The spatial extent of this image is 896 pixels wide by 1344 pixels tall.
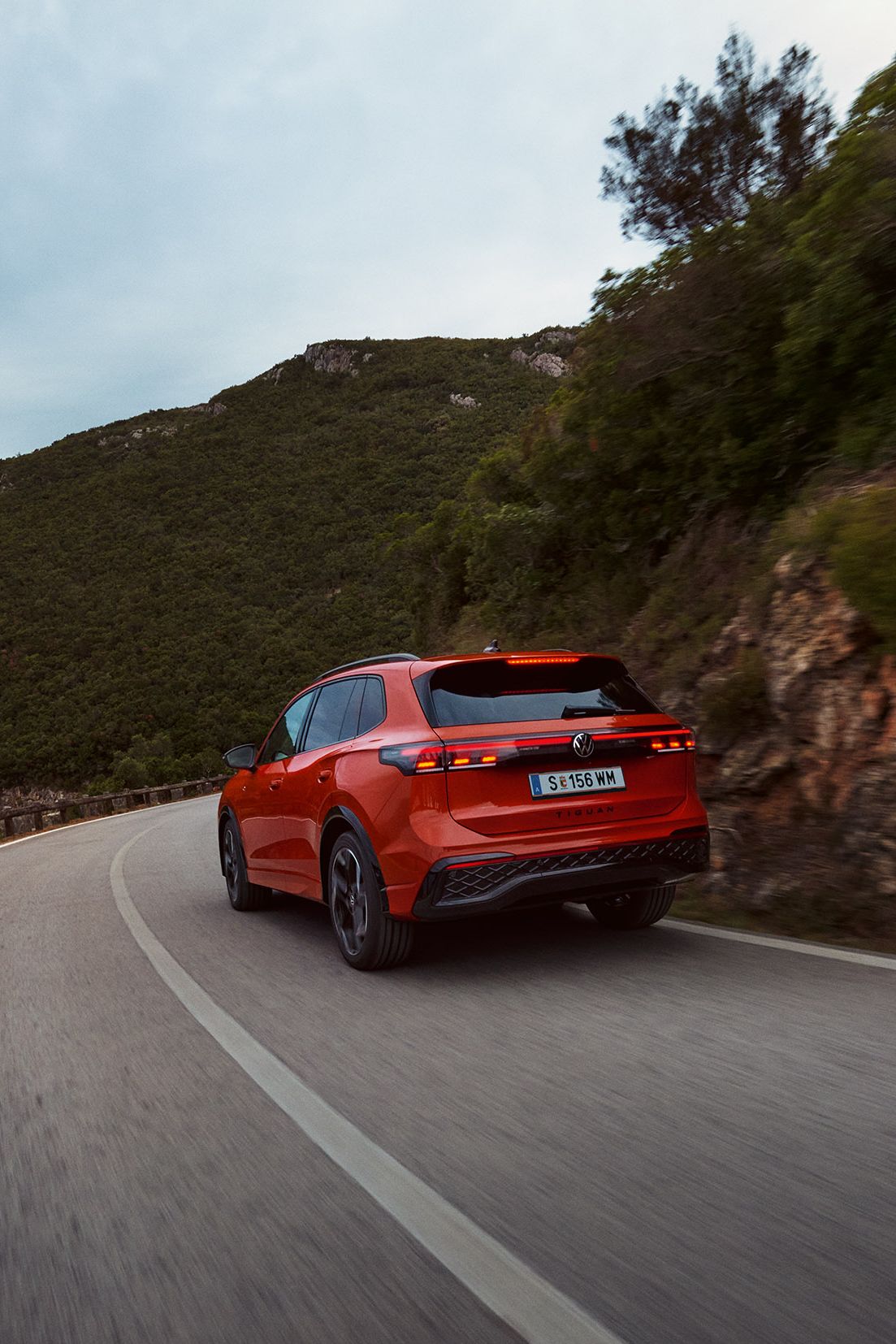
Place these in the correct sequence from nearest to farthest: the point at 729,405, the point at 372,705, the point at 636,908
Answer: the point at 372,705
the point at 636,908
the point at 729,405

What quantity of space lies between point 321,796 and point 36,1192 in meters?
3.15

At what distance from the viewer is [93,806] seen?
30.9 metres

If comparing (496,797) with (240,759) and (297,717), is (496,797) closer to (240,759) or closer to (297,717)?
(297,717)

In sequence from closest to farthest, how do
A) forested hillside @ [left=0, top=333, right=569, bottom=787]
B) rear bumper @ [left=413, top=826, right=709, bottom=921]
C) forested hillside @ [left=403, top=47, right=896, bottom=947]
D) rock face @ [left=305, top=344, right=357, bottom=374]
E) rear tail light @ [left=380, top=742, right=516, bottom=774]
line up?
rear bumper @ [left=413, top=826, right=709, bottom=921]
rear tail light @ [left=380, top=742, right=516, bottom=774]
forested hillside @ [left=403, top=47, right=896, bottom=947]
forested hillside @ [left=0, top=333, right=569, bottom=787]
rock face @ [left=305, top=344, right=357, bottom=374]

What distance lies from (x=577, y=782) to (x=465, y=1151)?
Answer: 232 centimetres

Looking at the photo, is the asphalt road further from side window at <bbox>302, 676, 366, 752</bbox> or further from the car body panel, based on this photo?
side window at <bbox>302, 676, 366, 752</bbox>

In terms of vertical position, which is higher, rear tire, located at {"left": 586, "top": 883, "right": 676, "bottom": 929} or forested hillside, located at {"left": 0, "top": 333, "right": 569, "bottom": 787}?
forested hillside, located at {"left": 0, "top": 333, "right": 569, "bottom": 787}

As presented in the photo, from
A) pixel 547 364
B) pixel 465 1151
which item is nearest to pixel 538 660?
pixel 465 1151

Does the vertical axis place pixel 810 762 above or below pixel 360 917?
above

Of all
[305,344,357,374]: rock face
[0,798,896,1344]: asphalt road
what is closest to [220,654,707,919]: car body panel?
[0,798,896,1344]: asphalt road

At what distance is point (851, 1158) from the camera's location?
286 centimetres

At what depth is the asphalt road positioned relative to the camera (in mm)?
2256

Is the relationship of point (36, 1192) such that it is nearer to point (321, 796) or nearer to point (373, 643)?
point (321, 796)

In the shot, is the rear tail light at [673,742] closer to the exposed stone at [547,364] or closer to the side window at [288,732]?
the side window at [288,732]
